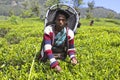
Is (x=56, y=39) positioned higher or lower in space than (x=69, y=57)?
higher

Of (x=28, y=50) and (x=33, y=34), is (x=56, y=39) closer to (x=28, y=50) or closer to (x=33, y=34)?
(x=28, y=50)

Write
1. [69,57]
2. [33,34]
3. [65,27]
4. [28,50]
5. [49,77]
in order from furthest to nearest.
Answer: [33,34] < [28,50] < [69,57] < [65,27] < [49,77]

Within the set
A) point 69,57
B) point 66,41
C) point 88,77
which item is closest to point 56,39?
point 66,41

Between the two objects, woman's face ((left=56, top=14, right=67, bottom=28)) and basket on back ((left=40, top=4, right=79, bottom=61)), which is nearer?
woman's face ((left=56, top=14, right=67, bottom=28))

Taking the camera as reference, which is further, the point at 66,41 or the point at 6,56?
the point at 6,56

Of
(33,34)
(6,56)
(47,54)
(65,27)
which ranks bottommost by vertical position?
(33,34)

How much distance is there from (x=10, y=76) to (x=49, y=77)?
3.08ft

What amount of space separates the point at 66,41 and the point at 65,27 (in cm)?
32

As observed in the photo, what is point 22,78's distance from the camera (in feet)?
20.4

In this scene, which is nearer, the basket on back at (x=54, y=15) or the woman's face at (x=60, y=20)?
the woman's face at (x=60, y=20)

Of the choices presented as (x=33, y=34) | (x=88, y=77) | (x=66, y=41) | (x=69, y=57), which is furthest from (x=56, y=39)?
(x=33, y=34)

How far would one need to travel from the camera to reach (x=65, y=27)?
680 centimetres

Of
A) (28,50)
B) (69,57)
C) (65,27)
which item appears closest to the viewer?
(65,27)

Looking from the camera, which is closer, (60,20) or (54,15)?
(60,20)
